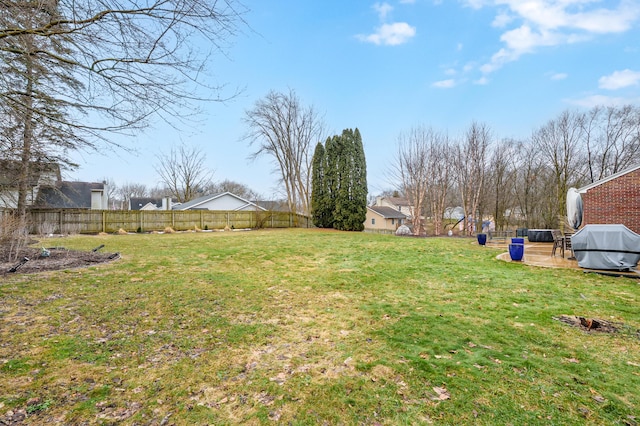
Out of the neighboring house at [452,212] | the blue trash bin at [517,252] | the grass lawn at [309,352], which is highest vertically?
the neighboring house at [452,212]

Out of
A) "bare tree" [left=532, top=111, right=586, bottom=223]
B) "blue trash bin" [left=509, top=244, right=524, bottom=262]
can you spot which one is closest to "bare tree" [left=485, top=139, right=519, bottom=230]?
"bare tree" [left=532, top=111, right=586, bottom=223]

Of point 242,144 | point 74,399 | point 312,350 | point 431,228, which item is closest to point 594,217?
point 431,228

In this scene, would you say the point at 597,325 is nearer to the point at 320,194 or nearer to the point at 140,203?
the point at 320,194

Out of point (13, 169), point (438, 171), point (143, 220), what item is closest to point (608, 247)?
point (438, 171)

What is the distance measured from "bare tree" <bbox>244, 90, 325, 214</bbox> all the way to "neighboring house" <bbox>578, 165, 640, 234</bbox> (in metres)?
19.3

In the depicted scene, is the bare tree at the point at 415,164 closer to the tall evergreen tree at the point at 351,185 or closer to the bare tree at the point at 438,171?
the bare tree at the point at 438,171

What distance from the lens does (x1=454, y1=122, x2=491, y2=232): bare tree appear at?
66.9 feet

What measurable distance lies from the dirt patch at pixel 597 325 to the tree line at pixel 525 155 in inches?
597

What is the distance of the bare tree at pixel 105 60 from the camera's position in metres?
2.83

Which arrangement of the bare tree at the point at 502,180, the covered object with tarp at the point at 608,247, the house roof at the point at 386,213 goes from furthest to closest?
the house roof at the point at 386,213 → the bare tree at the point at 502,180 → the covered object with tarp at the point at 608,247

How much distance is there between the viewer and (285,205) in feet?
116

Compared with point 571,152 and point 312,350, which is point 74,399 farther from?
point 571,152

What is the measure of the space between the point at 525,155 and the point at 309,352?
29.2m

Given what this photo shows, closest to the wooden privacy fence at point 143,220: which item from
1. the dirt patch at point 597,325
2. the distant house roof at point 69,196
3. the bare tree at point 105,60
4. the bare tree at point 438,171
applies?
the distant house roof at point 69,196
